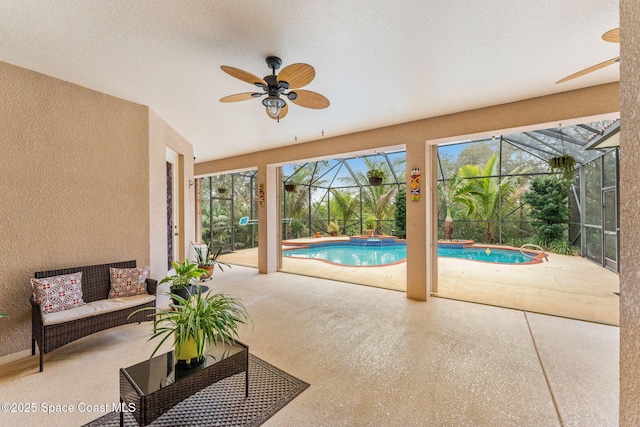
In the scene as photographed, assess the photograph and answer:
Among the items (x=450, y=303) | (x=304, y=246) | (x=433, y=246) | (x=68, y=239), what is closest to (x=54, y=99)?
(x=68, y=239)

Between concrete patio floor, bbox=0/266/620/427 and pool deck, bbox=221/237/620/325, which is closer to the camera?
concrete patio floor, bbox=0/266/620/427

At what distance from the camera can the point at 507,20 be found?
7.32 ft

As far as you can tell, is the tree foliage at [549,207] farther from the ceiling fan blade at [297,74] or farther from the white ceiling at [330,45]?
the ceiling fan blade at [297,74]

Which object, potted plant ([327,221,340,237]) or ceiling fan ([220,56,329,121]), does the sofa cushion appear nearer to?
ceiling fan ([220,56,329,121])

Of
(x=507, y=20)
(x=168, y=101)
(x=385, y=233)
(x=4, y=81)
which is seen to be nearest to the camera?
(x=507, y=20)

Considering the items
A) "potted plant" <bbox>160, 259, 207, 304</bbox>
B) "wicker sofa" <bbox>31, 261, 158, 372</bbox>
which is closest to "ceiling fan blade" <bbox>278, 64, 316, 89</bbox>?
"potted plant" <bbox>160, 259, 207, 304</bbox>

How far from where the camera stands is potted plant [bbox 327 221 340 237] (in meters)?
12.5

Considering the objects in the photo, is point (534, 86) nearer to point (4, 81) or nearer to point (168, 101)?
point (168, 101)

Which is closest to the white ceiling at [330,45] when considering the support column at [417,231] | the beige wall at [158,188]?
the beige wall at [158,188]

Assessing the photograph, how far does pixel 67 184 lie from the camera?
320cm

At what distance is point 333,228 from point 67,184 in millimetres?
10026

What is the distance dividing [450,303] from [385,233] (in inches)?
293

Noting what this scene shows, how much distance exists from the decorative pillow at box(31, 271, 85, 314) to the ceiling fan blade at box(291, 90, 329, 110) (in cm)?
300

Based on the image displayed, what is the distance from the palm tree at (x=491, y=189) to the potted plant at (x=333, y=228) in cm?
535
